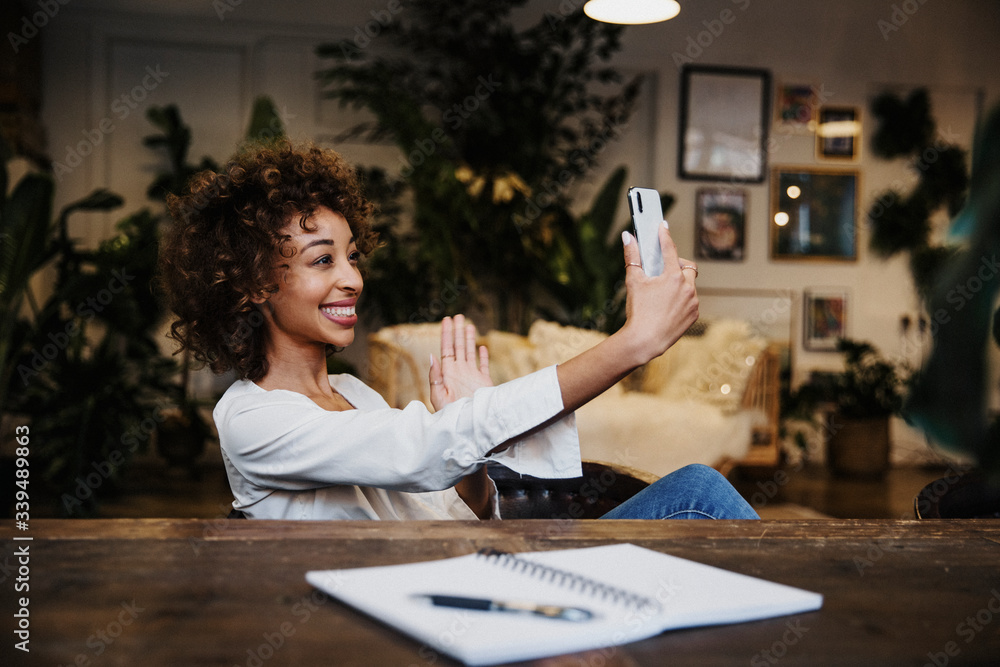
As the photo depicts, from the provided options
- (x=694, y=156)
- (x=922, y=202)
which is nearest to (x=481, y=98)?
(x=694, y=156)

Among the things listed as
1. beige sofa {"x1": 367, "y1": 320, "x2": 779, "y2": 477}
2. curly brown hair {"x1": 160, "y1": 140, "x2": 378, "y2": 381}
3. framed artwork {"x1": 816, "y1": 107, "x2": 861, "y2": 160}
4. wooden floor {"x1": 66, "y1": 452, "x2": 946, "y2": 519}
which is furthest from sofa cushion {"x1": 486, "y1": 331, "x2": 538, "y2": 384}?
framed artwork {"x1": 816, "y1": 107, "x2": 861, "y2": 160}

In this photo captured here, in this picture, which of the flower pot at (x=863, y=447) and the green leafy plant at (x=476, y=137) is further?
the flower pot at (x=863, y=447)

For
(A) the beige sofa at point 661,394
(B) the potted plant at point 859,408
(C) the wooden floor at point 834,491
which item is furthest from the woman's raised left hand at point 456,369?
(B) the potted plant at point 859,408

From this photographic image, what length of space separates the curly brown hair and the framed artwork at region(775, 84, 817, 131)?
5036 mm

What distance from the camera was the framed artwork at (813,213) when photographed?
5.72 metres

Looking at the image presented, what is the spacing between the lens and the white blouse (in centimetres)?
89

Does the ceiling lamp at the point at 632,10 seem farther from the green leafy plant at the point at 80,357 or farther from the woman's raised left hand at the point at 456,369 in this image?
the woman's raised left hand at the point at 456,369

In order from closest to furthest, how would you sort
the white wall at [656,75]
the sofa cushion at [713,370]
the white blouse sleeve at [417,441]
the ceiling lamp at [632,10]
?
the white blouse sleeve at [417,441] < the ceiling lamp at [632,10] < the sofa cushion at [713,370] < the white wall at [656,75]

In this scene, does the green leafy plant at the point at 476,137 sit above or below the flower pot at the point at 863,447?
above

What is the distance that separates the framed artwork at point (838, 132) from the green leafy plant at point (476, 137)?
1.44 m

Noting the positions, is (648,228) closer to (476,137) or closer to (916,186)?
(476,137)

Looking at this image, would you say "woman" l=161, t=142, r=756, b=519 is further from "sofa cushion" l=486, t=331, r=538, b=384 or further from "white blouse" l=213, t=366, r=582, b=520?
"sofa cushion" l=486, t=331, r=538, b=384

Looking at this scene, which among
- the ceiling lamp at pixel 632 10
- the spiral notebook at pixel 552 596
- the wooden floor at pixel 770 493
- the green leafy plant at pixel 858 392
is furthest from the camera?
the green leafy plant at pixel 858 392

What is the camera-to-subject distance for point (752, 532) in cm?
78
